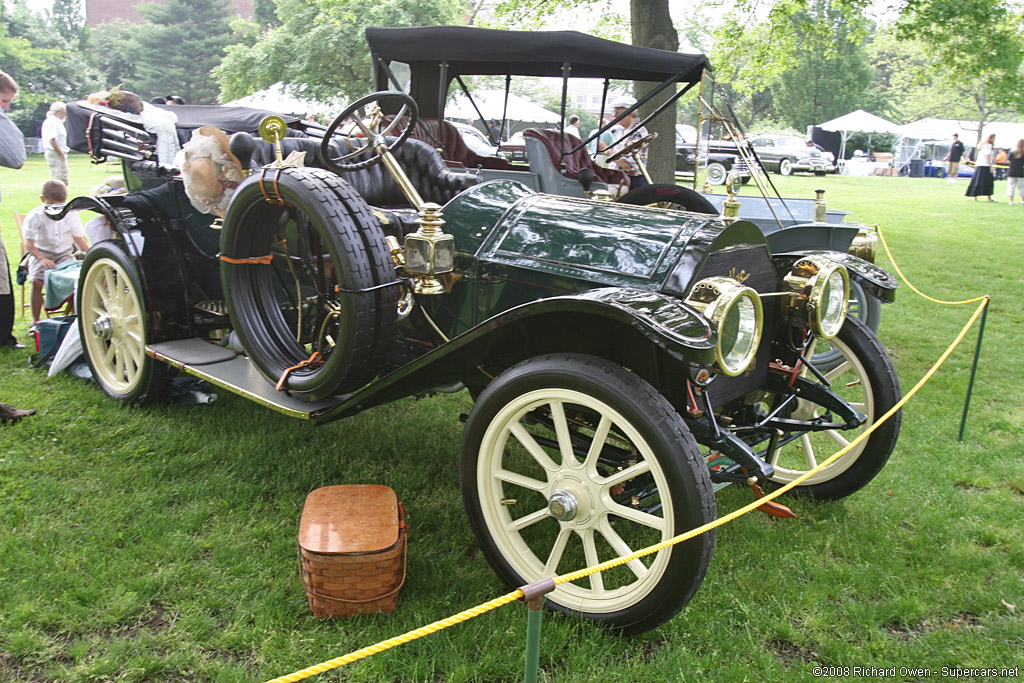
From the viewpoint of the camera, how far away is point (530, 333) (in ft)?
9.12

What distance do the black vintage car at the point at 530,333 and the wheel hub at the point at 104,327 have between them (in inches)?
1.1

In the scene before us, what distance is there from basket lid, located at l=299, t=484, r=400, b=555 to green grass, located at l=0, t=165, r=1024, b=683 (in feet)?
0.86

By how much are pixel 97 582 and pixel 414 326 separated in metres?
1.59

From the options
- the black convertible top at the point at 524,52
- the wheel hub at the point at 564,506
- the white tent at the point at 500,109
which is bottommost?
the wheel hub at the point at 564,506

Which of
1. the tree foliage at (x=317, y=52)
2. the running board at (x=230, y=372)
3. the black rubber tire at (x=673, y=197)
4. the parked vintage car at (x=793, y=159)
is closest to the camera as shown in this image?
the running board at (x=230, y=372)

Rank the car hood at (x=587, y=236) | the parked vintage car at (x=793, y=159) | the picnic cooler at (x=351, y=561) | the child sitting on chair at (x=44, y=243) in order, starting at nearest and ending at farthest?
the picnic cooler at (x=351, y=561)
the car hood at (x=587, y=236)
the child sitting on chair at (x=44, y=243)
the parked vintage car at (x=793, y=159)

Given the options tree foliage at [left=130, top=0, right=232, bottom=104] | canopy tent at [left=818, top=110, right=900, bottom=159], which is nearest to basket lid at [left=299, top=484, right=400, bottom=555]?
canopy tent at [left=818, top=110, right=900, bottom=159]

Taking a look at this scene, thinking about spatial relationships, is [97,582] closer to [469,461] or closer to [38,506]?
[38,506]

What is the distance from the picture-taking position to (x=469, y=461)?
8.36ft

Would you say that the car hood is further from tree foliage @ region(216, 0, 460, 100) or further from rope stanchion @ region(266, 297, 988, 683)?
tree foliage @ region(216, 0, 460, 100)

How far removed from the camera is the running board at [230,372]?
123 inches

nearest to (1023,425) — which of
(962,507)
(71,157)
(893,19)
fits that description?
(962,507)

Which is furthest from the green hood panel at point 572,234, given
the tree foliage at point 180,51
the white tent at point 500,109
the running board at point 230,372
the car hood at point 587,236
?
the tree foliage at point 180,51

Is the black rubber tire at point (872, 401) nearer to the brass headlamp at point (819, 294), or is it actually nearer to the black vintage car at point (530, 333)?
the black vintage car at point (530, 333)
